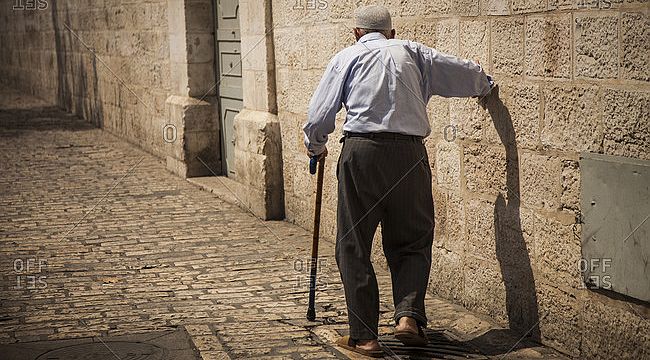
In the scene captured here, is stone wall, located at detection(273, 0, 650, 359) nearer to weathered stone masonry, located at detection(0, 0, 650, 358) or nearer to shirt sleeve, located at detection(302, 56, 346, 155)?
weathered stone masonry, located at detection(0, 0, 650, 358)

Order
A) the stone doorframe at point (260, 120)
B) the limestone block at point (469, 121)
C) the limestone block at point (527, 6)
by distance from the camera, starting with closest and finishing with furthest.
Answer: the limestone block at point (527, 6) < the limestone block at point (469, 121) < the stone doorframe at point (260, 120)

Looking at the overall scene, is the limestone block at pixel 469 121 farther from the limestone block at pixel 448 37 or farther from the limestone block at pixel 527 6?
the limestone block at pixel 527 6

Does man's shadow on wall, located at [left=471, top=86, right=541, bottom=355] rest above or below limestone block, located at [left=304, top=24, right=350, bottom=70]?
below

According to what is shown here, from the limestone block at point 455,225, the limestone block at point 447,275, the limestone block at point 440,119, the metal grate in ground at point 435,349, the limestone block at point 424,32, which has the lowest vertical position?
the metal grate in ground at point 435,349

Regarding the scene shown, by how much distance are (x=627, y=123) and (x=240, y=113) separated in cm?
593

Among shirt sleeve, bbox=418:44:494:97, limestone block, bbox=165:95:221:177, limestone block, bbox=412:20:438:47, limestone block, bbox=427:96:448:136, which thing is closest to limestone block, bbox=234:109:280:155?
limestone block, bbox=165:95:221:177

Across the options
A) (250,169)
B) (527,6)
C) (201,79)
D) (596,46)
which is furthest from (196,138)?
(596,46)

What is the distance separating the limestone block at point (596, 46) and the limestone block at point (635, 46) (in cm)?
6

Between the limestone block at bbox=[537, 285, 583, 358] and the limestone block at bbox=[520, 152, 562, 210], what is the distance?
450 millimetres

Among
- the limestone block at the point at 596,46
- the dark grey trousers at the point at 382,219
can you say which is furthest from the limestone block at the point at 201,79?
the limestone block at the point at 596,46

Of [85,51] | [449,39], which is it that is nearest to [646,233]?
[449,39]

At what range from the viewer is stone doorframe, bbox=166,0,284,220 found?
32.3 ft

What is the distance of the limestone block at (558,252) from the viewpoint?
5.49 meters

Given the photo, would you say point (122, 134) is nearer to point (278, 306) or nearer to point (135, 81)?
point (135, 81)
